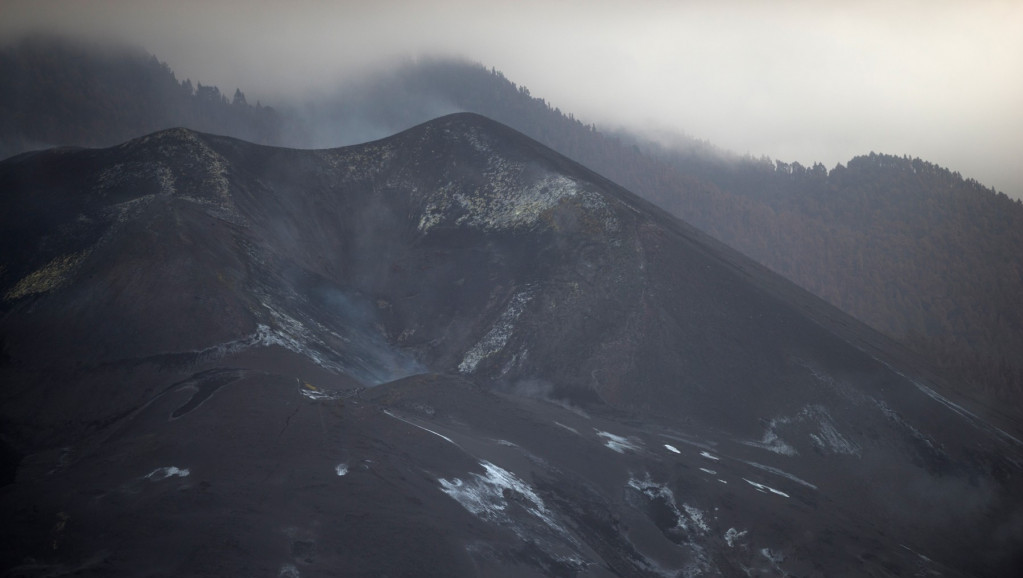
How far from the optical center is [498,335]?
5797cm

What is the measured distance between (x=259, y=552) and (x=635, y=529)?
19597 mm

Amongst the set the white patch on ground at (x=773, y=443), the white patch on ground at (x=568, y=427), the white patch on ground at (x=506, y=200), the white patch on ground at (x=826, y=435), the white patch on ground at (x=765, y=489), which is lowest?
the white patch on ground at (x=568, y=427)

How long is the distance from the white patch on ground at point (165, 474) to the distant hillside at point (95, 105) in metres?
110

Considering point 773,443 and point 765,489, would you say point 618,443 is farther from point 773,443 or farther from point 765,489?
point 773,443

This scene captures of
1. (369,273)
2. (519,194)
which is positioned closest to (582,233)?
(519,194)

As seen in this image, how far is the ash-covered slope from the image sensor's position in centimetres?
2823

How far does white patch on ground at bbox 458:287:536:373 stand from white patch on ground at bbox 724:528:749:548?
23.7 meters

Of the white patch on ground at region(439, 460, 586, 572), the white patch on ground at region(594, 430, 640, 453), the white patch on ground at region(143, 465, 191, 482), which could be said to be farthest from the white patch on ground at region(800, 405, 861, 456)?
the white patch on ground at region(143, 465, 191, 482)

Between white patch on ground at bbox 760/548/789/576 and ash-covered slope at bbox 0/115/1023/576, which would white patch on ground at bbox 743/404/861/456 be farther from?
white patch on ground at bbox 760/548/789/576

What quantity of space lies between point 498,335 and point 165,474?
106 ft

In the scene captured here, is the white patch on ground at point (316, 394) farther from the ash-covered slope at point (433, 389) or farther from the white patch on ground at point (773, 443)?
the white patch on ground at point (773, 443)

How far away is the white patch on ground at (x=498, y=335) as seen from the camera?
5634cm

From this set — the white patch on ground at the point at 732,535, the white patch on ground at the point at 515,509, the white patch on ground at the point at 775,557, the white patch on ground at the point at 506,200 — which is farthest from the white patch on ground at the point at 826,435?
the white patch on ground at the point at 515,509

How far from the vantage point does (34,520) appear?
25.2 m
